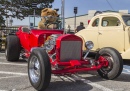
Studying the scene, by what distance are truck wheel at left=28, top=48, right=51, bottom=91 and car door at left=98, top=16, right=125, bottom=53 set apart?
3736 mm

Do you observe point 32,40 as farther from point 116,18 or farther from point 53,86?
point 116,18

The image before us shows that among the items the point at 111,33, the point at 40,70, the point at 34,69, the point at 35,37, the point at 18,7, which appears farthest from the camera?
the point at 18,7

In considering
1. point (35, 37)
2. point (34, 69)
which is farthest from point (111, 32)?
point (34, 69)

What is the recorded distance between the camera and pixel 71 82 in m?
6.38

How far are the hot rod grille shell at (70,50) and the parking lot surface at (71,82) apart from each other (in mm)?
611

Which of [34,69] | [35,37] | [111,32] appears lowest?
[34,69]

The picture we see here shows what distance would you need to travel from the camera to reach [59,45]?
6.23 m

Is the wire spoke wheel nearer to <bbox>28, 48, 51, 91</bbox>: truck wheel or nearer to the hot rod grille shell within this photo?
<bbox>28, 48, 51, 91</bbox>: truck wheel

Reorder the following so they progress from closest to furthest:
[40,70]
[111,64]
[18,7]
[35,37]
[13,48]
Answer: [40,70] < [111,64] < [35,37] < [13,48] < [18,7]

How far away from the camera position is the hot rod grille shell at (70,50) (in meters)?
6.30

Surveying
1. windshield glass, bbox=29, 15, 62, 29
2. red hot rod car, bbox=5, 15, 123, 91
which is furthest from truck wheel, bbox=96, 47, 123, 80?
windshield glass, bbox=29, 15, 62, 29

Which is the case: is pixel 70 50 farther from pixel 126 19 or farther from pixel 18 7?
pixel 18 7

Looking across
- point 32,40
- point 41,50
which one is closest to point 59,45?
point 41,50

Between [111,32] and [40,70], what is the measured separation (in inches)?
169
